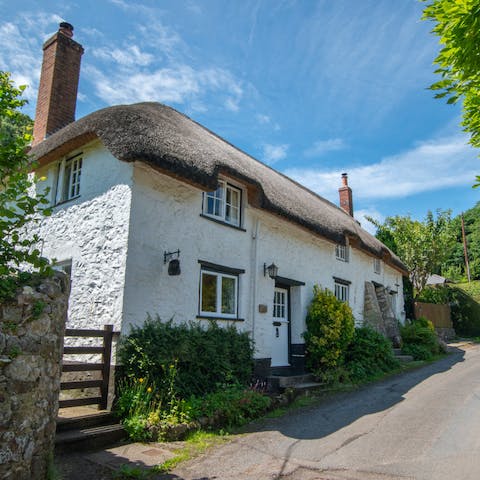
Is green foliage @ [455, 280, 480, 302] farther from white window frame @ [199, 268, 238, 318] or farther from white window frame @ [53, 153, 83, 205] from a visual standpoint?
white window frame @ [53, 153, 83, 205]

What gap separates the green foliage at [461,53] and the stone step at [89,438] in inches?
241

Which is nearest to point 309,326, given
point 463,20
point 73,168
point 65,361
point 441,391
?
point 441,391

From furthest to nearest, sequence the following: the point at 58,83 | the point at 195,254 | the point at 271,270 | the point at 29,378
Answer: the point at 58,83 < the point at 271,270 < the point at 195,254 < the point at 29,378

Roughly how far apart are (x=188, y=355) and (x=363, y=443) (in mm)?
3304

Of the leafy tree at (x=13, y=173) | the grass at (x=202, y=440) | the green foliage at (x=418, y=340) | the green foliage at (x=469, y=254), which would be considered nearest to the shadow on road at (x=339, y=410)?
the grass at (x=202, y=440)

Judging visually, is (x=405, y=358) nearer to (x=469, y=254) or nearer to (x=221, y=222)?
(x=221, y=222)

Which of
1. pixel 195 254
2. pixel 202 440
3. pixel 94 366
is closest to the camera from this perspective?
pixel 202 440

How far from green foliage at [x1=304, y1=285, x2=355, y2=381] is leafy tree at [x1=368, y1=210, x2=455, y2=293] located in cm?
1374

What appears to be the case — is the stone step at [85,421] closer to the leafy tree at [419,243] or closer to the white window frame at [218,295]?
the white window frame at [218,295]

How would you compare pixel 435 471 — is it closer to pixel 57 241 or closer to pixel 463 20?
pixel 463 20

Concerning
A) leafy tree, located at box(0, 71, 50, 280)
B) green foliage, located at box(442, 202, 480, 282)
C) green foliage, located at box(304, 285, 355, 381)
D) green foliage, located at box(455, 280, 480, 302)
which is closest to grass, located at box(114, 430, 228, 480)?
leafy tree, located at box(0, 71, 50, 280)

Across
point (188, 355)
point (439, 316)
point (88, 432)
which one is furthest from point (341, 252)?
point (439, 316)

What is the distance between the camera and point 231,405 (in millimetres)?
7551

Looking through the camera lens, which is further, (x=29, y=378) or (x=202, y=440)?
(x=202, y=440)
